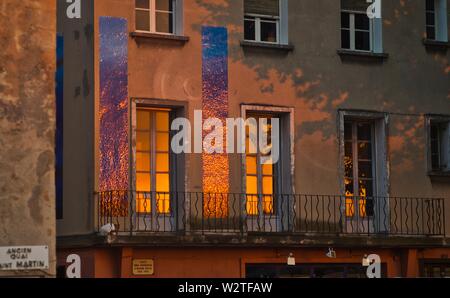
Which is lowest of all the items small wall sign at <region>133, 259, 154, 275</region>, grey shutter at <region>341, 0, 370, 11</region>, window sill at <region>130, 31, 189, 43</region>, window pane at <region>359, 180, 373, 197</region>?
small wall sign at <region>133, 259, 154, 275</region>

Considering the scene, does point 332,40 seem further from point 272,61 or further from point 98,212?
point 98,212

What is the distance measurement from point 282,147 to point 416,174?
299 cm

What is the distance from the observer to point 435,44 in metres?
25.9

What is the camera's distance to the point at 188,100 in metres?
23.4

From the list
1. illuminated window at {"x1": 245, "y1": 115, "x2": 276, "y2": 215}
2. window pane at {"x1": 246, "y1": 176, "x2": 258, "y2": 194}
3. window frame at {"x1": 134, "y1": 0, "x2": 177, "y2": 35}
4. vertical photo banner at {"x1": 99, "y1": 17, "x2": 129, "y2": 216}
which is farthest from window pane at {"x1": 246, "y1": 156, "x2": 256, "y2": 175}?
window frame at {"x1": 134, "y1": 0, "x2": 177, "y2": 35}

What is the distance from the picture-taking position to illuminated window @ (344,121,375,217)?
25.0 metres

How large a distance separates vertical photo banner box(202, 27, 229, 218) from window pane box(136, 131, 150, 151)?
1.06 metres

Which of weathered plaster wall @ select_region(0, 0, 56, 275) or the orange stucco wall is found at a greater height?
weathered plaster wall @ select_region(0, 0, 56, 275)

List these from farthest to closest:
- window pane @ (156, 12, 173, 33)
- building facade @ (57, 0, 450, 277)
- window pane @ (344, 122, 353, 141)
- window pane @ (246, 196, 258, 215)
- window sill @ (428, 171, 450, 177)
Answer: window sill @ (428, 171, 450, 177) < window pane @ (344, 122, 353, 141) < window pane @ (246, 196, 258, 215) < window pane @ (156, 12, 173, 33) < building facade @ (57, 0, 450, 277)

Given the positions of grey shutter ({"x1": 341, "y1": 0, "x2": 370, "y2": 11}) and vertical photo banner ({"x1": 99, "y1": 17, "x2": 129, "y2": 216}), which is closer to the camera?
vertical photo banner ({"x1": 99, "y1": 17, "x2": 129, "y2": 216})

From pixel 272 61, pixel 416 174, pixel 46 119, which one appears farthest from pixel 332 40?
pixel 46 119

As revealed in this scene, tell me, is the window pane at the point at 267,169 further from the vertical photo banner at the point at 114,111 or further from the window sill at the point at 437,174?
the window sill at the point at 437,174

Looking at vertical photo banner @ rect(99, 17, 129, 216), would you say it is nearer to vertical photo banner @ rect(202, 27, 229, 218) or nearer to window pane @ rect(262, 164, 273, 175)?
vertical photo banner @ rect(202, 27, 229, 218)

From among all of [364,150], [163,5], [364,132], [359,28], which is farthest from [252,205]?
[359,28]
